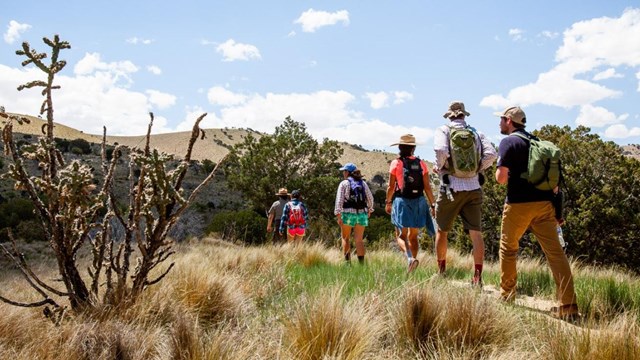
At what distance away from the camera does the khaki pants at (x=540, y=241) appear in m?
4.09

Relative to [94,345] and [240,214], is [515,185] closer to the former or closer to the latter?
[94,345]

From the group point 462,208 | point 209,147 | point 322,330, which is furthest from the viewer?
point 209,147

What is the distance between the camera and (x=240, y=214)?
20.1 meters

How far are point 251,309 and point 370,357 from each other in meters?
1.56

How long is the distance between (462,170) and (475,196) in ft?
1.24

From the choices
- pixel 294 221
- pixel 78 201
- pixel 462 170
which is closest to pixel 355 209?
pixel 462 170

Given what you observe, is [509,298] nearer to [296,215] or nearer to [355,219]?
[355,219]

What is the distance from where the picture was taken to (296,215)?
10.5 meters

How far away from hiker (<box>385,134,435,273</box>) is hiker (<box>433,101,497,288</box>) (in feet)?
2.83

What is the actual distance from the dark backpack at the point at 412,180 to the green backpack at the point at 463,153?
3.79 feet

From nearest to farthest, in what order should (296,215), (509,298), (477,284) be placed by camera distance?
(477,284) < (509,298) < (296,215)

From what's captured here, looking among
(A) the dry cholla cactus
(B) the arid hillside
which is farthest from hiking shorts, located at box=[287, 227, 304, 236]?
(B) the arid hillside

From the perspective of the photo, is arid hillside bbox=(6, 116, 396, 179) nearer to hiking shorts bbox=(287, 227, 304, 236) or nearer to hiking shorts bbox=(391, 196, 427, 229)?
hiking shorts bbox=(287, 227, 304, 236)

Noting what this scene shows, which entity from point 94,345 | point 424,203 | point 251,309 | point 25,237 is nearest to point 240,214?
point 25,237
